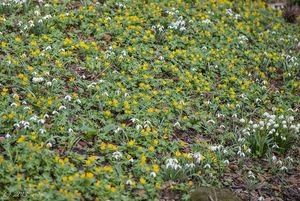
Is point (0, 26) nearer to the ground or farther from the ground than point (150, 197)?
farther from the ground

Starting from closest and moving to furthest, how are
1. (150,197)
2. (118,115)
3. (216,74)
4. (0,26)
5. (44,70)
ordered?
(150,197) → (118,115) → (44,70) → (0,26) → (216,74)

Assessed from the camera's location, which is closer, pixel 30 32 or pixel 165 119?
pixel 165 119

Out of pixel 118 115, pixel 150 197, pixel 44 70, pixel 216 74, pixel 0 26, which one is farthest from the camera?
pixel 216 74

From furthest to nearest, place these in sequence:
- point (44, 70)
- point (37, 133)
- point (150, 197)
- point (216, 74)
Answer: point (216, 74) < point (44, 70) < point (37, 133) < point (150, 197)

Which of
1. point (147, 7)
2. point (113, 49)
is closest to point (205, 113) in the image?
point (113, 49)

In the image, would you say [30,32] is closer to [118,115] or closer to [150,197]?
[118,115]

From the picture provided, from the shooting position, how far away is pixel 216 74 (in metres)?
7.07

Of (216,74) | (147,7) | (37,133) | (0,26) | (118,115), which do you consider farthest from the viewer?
(147,7)

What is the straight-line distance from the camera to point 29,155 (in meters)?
4.37

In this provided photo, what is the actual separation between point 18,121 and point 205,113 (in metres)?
2.52

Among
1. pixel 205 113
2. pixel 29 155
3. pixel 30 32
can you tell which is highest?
pixel 30 32

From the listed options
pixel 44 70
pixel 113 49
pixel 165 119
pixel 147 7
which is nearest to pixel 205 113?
pixel 165 119

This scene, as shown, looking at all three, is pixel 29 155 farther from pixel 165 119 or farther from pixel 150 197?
pixel 165 119

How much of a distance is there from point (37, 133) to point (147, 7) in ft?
13.7
